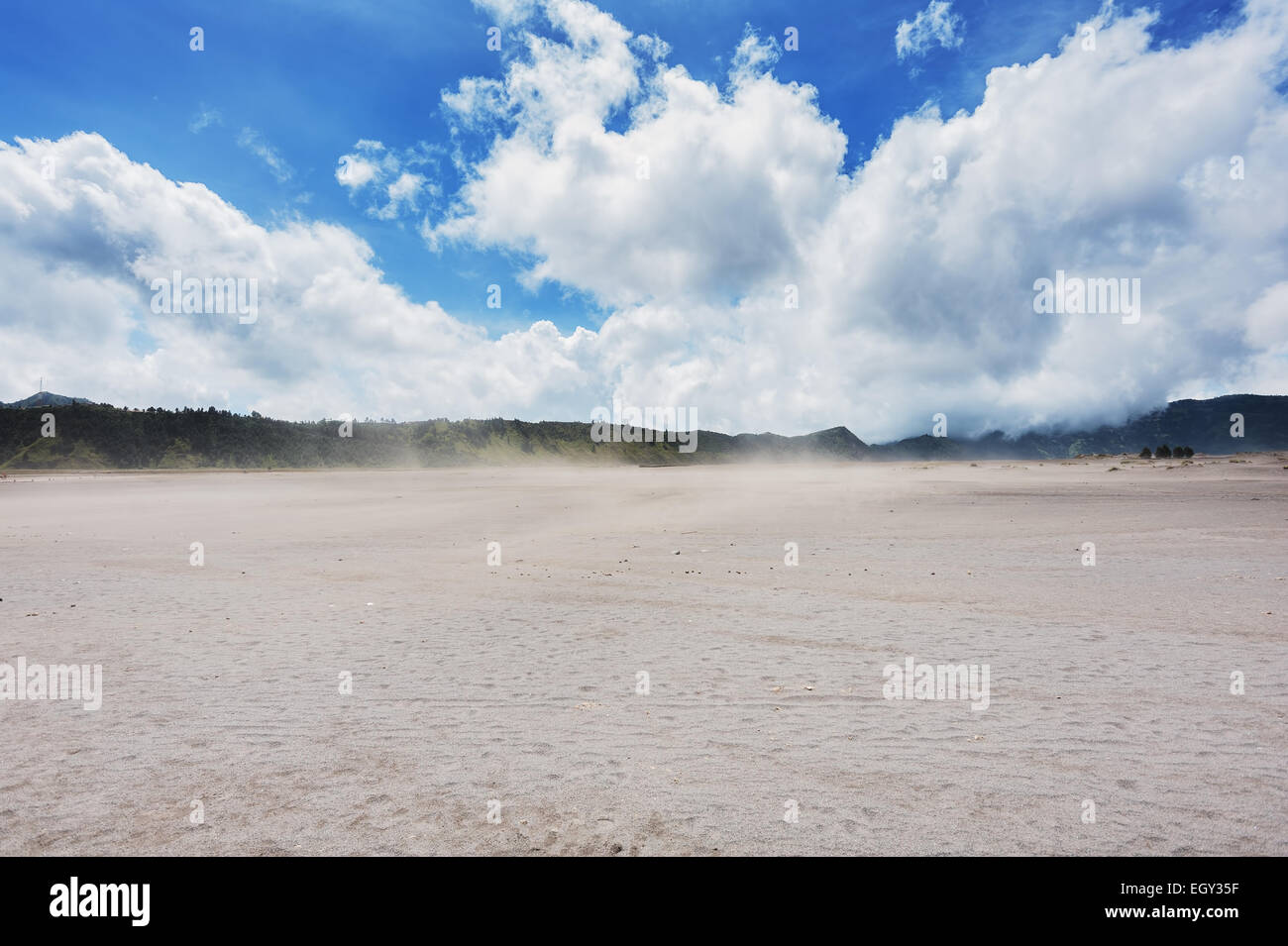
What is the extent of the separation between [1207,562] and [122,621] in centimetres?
2810

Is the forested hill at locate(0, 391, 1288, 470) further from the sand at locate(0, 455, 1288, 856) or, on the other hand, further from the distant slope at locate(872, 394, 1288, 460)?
the sand at locate(0, 455, 1288, 856)

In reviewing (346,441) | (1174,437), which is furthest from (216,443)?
(1174,437)

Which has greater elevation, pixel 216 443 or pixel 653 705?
pixel 216 443

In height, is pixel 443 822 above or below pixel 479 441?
below

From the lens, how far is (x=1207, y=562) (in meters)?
16.4

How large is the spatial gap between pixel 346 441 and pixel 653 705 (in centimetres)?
17675

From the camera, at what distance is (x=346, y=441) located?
529ft

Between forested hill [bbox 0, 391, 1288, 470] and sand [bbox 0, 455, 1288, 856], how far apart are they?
147 m

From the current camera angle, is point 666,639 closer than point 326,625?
Yes

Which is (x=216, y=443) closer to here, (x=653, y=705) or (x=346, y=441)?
(x=346, y=441)

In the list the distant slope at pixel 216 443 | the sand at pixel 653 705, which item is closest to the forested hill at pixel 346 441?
the distant slope at pixel 216 443

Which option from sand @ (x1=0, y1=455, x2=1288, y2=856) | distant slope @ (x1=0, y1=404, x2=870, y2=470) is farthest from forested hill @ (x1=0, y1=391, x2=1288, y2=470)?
sand @ (x1=0, y1=455, x2=1288, y2=856)
